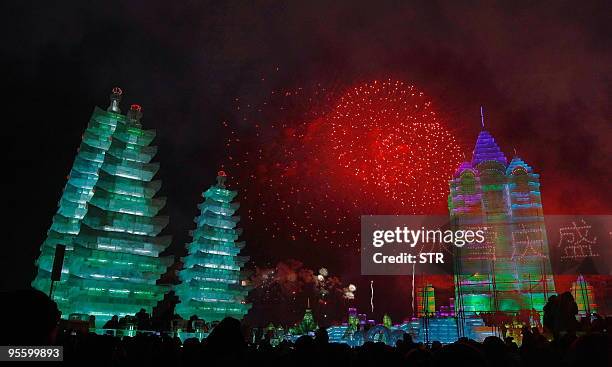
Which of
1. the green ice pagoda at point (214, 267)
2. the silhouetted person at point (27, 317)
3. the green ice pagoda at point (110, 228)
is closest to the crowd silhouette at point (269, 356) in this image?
the silhouetted person at point (27, 317)

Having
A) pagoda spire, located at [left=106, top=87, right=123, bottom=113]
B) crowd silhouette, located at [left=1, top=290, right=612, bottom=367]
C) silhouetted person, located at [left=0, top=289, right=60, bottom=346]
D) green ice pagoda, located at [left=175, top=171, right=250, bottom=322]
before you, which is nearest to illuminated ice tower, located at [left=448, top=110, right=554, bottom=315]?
green ice pagoda, located at [left=175, top=171, right=250, bottom=322]

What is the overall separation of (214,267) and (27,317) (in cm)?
5198

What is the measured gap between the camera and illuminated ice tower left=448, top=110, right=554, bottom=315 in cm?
5775

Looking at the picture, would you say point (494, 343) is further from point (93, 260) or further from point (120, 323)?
point (93, 260)

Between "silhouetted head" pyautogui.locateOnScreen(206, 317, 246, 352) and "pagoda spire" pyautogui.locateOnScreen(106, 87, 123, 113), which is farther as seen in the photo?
"pagoda spire" pyautogui.locateOnScreen(106, 87, 123, 113)

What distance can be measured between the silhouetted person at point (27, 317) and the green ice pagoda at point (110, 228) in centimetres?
3920

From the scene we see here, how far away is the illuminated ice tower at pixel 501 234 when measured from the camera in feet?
189

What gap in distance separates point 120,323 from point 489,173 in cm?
5206

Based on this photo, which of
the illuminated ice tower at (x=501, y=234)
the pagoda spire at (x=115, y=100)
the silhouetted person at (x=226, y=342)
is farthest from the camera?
the illuminated ice tower at (x=501, y=234)

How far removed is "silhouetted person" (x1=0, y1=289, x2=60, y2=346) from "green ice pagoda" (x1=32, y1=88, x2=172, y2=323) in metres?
39.2

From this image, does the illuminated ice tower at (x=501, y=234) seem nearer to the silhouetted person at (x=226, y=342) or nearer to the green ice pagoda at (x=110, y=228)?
the green ice pagoda at (x=110, y=228)

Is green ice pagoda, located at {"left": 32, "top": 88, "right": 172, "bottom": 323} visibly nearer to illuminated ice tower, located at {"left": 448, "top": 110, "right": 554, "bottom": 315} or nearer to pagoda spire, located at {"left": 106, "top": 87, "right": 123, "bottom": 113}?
pagoda spire, located at {"left": 106, "top": 87, "right": 123, "bottom": 113}

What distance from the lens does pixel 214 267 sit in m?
53.1

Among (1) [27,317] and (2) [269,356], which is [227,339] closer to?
(1) [27,317]
